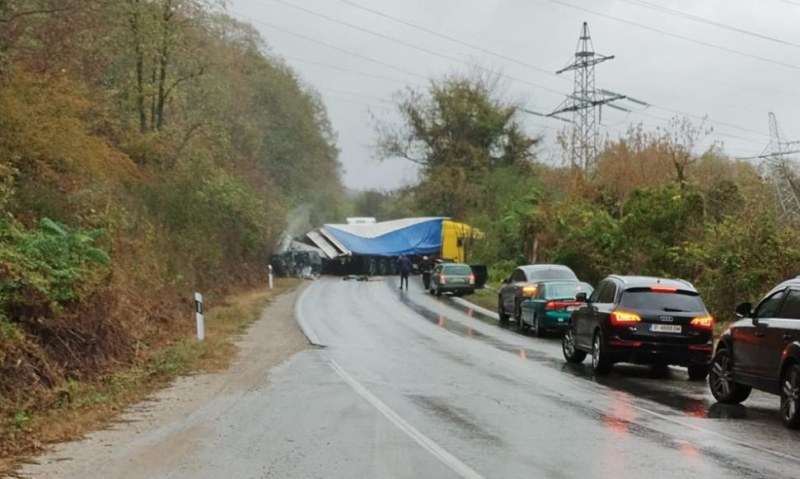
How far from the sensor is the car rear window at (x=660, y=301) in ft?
53.7

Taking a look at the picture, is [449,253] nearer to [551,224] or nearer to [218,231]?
[551,224]

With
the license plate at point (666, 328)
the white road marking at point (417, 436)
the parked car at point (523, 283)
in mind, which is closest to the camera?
the white road marking at point (417, 436)

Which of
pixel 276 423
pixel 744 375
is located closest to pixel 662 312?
pixel 744 375

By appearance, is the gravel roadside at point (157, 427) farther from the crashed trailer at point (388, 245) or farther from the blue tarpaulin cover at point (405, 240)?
the blue tarpaulin cover at point (405, 240)

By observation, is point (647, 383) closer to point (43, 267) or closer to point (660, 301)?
point (660, 301)

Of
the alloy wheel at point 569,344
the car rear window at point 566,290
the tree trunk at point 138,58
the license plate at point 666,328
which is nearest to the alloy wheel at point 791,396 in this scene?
the license plate at point 666,328

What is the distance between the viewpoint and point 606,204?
4134 cm

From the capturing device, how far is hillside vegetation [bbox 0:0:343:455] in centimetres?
1382

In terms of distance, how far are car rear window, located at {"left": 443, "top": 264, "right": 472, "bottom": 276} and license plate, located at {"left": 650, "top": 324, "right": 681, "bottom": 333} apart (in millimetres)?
28162

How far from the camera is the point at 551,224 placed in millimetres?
43312

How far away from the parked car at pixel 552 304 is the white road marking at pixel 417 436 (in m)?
10.8

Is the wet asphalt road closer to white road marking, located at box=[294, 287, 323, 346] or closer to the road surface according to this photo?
the road surface

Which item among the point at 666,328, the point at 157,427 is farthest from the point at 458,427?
the point at 666,328

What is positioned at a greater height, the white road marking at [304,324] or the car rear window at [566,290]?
the car rear window at [566,290]
